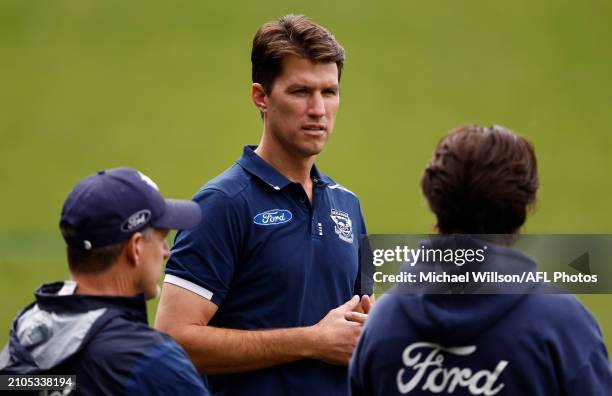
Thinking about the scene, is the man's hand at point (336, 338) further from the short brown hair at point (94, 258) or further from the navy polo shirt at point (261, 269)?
the short brown hair at point (94, 258)

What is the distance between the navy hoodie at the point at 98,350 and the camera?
2439 mm

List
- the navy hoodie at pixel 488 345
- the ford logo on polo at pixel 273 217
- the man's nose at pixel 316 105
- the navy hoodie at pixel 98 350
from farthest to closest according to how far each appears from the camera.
Result: the man's nose at pixel 316 105 → the ford logo on polo at pixel 273 217 → the navy hoodie at pixel 98 350 → the navy hoodie at pixel 488 345

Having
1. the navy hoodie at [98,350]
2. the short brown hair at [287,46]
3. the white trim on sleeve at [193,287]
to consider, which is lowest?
the navy hoodie at [98,350]

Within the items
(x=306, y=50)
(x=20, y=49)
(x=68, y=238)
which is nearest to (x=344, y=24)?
(x=20, y=49)

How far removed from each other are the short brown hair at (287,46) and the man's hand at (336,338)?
84cm

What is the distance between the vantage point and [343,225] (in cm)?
366

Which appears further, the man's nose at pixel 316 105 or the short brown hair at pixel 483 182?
the man's nose at pixel 316 105

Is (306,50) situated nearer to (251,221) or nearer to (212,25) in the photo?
(251,221)

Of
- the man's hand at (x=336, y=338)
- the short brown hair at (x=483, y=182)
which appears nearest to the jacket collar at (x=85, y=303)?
the short brown hair at (x=483, y=182)

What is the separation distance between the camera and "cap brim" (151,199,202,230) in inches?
107

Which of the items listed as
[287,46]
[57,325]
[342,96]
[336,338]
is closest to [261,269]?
[336,338]

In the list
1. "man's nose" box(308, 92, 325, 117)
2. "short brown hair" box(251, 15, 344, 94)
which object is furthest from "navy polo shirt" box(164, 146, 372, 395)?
"short brown hair" box(251, 15, 344, 94)

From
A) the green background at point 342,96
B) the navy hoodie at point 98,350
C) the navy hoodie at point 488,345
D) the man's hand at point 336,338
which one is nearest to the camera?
the navy hoodie at point 488,345

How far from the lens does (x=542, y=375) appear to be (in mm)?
2311
